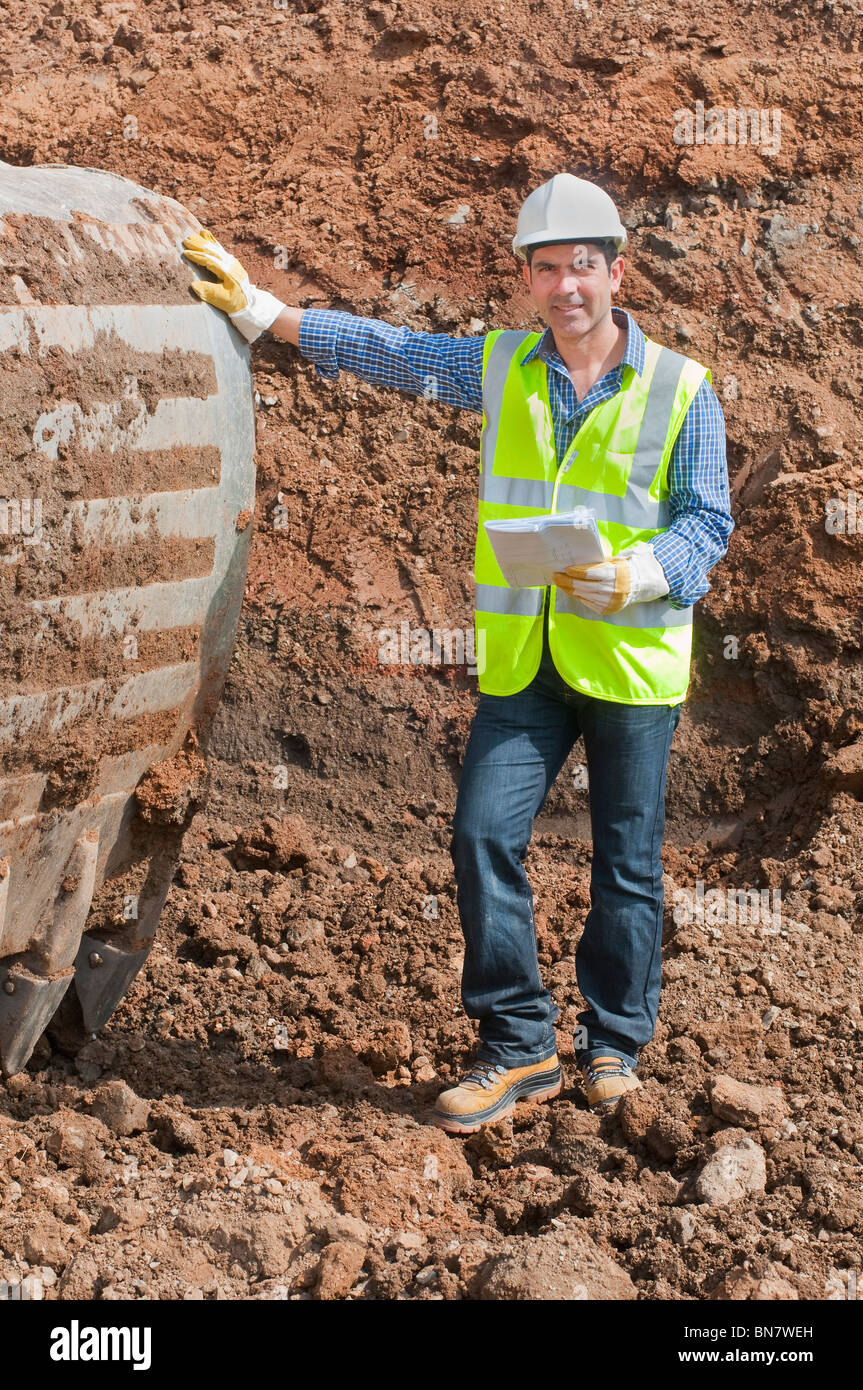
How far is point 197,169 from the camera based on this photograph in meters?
6.05

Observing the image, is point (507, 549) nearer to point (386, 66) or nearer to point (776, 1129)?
point (776, 1129)

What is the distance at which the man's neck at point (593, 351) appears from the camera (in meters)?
3.50

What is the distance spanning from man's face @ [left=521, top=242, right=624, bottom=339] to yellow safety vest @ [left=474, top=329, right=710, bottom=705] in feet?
0.50

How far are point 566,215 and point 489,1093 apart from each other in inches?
89.2

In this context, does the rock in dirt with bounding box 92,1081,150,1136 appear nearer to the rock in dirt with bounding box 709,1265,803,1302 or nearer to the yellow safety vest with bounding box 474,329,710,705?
the yellow safety vest with bounding box 474,329,710,705

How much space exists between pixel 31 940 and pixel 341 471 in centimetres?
287

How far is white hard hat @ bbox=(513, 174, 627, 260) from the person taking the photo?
340cm

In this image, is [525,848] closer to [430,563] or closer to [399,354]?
[399,354]

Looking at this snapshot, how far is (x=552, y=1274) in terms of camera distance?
2766 millimetres
